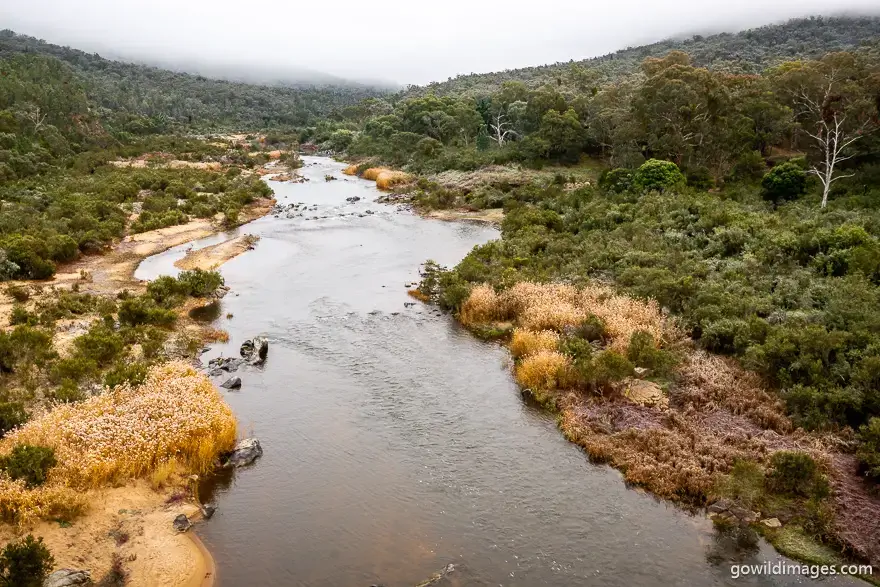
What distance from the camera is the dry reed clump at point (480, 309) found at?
3048 centimetres

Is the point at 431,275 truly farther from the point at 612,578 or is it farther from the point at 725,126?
the point at 725,126

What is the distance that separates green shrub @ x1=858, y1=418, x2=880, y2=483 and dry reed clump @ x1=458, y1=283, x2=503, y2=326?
16145 millimetres

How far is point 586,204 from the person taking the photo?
4891 centimetres

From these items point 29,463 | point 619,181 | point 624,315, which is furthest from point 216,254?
point 619,181

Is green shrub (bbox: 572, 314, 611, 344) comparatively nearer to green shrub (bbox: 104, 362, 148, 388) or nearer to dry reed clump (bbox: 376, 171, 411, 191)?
green shrub (bbox: 104, 362, 148, 388)

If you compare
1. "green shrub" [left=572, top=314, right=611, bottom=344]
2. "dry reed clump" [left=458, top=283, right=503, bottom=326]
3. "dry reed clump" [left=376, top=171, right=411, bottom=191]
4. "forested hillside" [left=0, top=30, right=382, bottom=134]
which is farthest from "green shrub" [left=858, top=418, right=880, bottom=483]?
"forested hillside" [left=0, top=30, right=382, bottom=134]

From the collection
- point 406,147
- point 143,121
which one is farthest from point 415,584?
point 143,121

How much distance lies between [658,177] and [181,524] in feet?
144

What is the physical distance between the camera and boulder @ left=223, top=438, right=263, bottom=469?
18734 millimetres

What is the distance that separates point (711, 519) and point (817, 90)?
42818 millimetres

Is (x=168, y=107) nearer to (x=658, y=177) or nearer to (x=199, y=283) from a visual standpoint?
(x=199, y=283)

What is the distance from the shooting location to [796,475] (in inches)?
644

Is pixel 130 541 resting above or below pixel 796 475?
below

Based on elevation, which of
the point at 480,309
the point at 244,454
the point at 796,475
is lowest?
the point at 244,454
